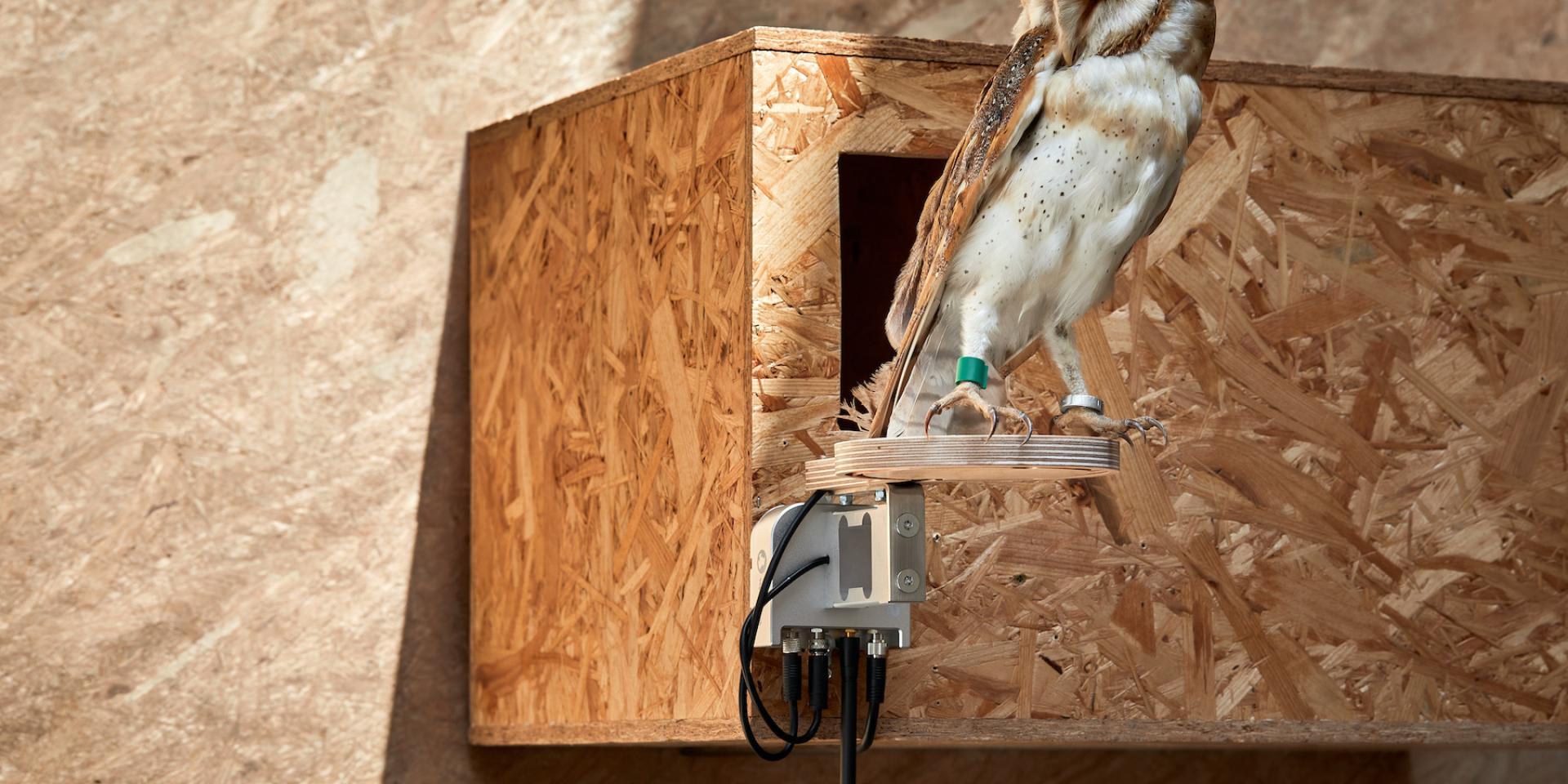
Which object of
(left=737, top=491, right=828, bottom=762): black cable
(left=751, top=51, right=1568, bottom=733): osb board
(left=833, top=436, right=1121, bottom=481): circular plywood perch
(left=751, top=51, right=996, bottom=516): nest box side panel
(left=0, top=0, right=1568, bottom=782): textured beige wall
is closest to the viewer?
(left=833, top=436, right=1121, bottom=481): circular plywood perch

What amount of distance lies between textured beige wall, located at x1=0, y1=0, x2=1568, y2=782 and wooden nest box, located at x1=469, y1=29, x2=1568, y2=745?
0.34 metres

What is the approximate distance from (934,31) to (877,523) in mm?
1658

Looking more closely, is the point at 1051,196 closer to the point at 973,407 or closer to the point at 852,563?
the point at 973,407

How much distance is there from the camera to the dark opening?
3.07 m

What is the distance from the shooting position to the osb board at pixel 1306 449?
8.27 feet

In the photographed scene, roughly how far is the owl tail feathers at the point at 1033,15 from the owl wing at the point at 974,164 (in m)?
0.01

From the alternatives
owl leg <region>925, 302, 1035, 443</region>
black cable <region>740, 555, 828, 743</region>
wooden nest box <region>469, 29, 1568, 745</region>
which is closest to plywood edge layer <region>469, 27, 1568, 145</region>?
wooden nest box <region>469, 29, 1568, 745</region>

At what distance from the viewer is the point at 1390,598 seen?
265 cm

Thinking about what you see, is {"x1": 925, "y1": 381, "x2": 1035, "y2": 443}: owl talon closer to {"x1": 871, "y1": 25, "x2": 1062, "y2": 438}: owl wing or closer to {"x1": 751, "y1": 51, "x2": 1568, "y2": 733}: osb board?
{"x1": 871, "y1": 25, "x2": 1062, "y2": 438}: owl wing

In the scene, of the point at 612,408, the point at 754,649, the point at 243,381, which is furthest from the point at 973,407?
the point at 243,381

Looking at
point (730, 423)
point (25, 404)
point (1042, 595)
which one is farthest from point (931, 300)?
point (25, 404)

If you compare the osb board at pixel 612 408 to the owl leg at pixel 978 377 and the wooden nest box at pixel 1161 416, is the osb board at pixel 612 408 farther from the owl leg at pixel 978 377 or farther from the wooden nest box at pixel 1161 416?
the owl leg at pixel 978 377

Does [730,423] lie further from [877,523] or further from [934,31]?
[934,31]

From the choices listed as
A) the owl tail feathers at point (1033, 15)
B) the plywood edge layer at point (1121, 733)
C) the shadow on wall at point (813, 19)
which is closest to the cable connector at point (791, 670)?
the plywood edge layer at point (1121, 733)
